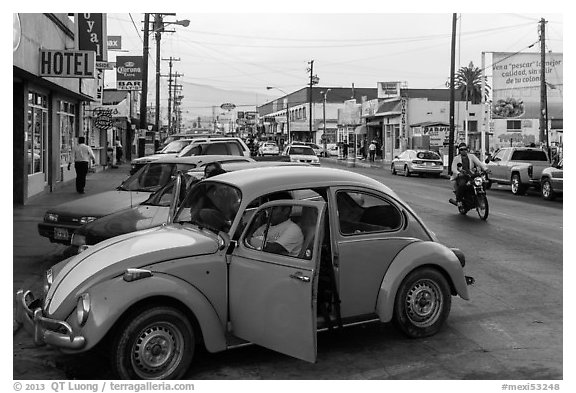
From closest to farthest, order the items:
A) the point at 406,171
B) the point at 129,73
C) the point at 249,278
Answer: the point at 249,278
the point at 406,171
the point at 129,73

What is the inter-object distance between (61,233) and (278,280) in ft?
18.7

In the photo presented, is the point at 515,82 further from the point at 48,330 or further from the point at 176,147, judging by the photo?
the point at 48,330

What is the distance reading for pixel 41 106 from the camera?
2056cm

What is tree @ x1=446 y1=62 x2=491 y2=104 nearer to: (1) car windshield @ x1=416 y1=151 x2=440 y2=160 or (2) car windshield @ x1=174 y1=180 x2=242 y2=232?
(1) car windshield @ x1=416 y1=151 x2=440 y2=160

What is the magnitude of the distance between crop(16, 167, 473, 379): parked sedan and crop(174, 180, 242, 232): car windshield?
0.01 m

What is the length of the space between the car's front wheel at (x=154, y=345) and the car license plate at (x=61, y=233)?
208 inches

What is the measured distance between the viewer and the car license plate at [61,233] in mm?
Result: 9875

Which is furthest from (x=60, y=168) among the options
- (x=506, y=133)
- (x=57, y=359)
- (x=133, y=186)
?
(x=506, y=133)

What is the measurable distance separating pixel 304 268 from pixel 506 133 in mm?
47722

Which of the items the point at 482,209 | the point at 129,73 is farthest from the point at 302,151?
the point at 482,209

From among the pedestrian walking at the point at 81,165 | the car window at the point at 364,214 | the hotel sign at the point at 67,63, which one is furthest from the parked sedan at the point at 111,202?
the pedestrian walking at the point at 81,165

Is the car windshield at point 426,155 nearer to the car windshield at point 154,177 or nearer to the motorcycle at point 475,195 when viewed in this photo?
the motorcycle at point 475,195

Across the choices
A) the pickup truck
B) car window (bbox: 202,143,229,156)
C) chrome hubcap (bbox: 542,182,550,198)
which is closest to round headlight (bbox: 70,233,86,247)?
car window (bbox: 202,143,229,156)

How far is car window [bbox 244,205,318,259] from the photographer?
5.30 meters
